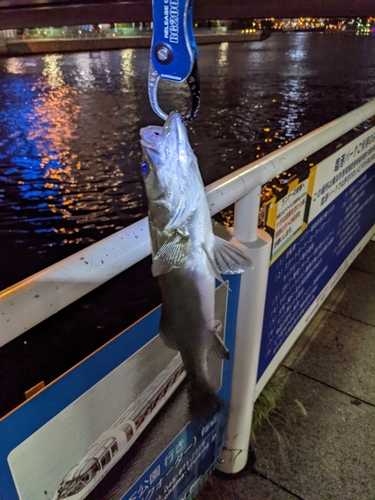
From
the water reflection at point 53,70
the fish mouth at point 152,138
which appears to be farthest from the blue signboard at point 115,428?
the water reflection at point 53,70

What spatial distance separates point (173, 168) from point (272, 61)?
107 feet

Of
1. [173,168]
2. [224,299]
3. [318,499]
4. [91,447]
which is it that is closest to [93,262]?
[173,168]

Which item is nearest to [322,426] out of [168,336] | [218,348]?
[218,348]

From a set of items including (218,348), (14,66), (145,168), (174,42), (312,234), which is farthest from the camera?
(14,66)

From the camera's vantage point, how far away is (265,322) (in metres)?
2.41

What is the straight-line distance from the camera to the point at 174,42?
3.32 ft

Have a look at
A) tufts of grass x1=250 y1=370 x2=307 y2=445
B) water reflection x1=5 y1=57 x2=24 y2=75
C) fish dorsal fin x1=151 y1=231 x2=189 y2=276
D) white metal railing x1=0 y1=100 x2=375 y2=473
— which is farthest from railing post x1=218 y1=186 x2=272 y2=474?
water reflection x1=5 y1=57 x2=24 y2=75

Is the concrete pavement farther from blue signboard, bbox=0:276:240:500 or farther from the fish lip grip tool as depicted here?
the fish lip grip tool

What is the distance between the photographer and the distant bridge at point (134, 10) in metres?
7.49

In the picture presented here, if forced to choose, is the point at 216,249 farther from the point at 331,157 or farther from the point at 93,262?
the point at 331,157

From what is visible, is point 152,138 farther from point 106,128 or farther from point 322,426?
point 106,128

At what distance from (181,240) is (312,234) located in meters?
1.66

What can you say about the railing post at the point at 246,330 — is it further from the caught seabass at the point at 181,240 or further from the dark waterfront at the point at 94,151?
the dark waterfront at the point at 94,151

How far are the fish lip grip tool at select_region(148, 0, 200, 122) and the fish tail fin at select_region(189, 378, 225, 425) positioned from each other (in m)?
1.13
